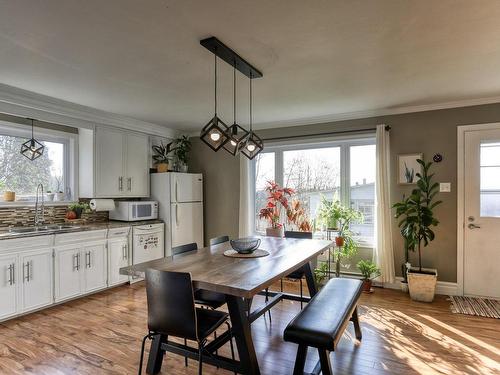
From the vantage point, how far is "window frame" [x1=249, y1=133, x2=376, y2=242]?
4.56 metres

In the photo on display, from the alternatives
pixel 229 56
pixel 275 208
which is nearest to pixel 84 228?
pixel 275 208

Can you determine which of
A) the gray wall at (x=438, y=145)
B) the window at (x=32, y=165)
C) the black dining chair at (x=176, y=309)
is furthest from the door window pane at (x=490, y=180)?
the window at (x=32, y=165)

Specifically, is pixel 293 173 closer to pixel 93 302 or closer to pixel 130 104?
pixel 130 104

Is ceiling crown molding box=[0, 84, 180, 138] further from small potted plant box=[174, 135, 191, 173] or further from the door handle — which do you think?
the door handle

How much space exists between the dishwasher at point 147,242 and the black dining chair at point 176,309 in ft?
8.97

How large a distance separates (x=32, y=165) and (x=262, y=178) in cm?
328

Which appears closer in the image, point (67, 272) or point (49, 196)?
point (67, 272)

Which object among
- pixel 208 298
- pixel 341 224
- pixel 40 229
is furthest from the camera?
pixel 341 224

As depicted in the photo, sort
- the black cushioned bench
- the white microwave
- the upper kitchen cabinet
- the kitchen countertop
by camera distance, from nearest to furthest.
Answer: the black cushioned bench → the kitchen countertop → the upper kitchen cabinet → the white microwave

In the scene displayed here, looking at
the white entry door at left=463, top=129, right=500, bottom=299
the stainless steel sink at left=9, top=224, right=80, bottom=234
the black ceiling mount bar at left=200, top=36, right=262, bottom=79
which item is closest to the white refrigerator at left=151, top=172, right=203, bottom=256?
the stainless steel sink at left=9, top=224, right=80, bottom=234

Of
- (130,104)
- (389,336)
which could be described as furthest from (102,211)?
(389,336)

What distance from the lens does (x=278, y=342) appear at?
2812 millimetres

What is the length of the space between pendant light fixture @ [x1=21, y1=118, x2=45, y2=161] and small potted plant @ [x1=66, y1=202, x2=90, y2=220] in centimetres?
79

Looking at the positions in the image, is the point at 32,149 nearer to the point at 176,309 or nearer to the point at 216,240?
the point at 216,240
